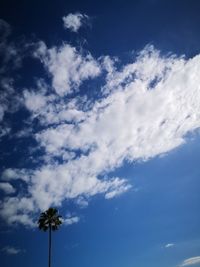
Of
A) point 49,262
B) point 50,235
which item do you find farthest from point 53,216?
point 49,262

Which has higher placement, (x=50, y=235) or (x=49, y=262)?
(x=50, y=235)

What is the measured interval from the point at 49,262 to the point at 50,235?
4861 mm

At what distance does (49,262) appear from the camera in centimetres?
5747

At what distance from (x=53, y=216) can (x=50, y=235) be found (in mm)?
3609

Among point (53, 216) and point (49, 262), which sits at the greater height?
point (53, 216)

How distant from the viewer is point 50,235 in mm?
59625

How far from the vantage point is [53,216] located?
2395 inches

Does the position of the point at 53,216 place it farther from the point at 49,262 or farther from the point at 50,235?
the point at 49,262
